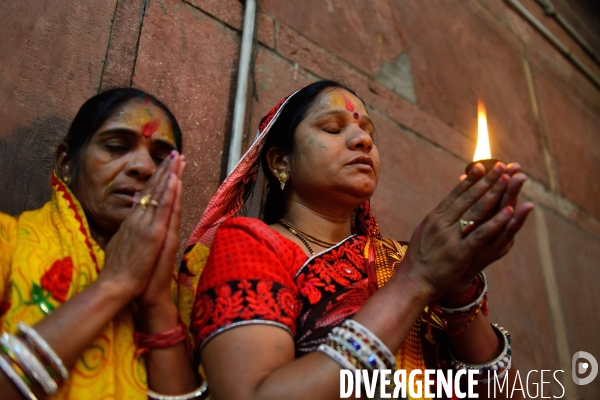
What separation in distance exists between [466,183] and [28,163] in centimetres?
145

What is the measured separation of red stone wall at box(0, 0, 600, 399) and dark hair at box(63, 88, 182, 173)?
308 millimetres

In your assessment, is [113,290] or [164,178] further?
[164,178]

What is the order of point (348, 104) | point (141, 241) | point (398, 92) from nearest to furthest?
point (141, 241) < point (348, 104) < point (398, 92)

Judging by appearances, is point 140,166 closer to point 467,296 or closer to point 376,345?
point 376,345

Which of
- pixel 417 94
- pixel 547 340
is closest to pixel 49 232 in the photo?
pixel 417 94

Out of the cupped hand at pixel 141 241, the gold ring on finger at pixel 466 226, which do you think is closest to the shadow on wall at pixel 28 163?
the cupped hand at pixel 141 241

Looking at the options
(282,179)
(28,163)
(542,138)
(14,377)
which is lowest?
(14,377)

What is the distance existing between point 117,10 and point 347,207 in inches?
50.9

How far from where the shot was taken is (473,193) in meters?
1.27

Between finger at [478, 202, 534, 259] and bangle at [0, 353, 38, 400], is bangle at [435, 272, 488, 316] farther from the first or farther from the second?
bangle at [0, 353, 38, 400]

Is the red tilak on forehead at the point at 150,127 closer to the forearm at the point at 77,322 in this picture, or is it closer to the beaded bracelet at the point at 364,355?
the forearm at the point at 77,322

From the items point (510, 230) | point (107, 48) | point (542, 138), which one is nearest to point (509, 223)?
point (510, 230)

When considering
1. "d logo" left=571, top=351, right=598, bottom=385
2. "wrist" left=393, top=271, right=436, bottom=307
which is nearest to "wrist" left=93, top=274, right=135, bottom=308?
"wrist" left=393, top=271, right=436, bottom=307

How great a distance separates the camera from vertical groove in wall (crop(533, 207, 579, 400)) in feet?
11.7
